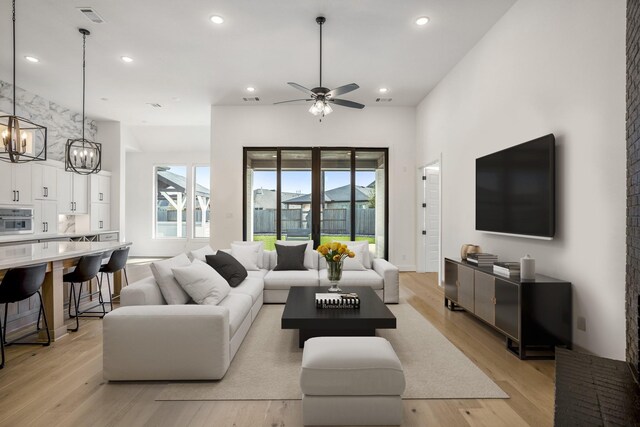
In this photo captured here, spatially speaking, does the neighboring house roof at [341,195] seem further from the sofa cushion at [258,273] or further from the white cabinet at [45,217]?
the white cabinet at [45,217]

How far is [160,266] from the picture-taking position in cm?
297

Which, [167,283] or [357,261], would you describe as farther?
[357,261]

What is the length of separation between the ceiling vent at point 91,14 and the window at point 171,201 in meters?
5.83

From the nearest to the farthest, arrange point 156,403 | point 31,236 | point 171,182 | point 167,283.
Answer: point 156,403 < point 167,283 < point 31,236 < point 171,182

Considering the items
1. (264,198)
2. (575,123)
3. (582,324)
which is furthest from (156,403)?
(264,198)

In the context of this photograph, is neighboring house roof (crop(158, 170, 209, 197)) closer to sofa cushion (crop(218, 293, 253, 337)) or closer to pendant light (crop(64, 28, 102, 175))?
pendant light (crop(64, 28, 102, 175))

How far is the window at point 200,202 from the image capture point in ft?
31.8

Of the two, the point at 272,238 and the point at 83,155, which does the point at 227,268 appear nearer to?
the point at 83,155

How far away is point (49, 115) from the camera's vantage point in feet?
22.6

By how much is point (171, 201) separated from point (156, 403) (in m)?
8.27

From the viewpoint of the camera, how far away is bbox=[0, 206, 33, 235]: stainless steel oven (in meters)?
5.55

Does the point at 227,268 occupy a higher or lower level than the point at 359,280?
higher

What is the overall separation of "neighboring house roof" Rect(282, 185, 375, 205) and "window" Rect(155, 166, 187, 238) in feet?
13.1

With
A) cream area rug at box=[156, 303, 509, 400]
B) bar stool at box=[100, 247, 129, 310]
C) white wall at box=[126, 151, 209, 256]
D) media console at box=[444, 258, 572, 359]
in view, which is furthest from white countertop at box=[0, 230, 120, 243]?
media console at box=[444, 258, 572, 359]
